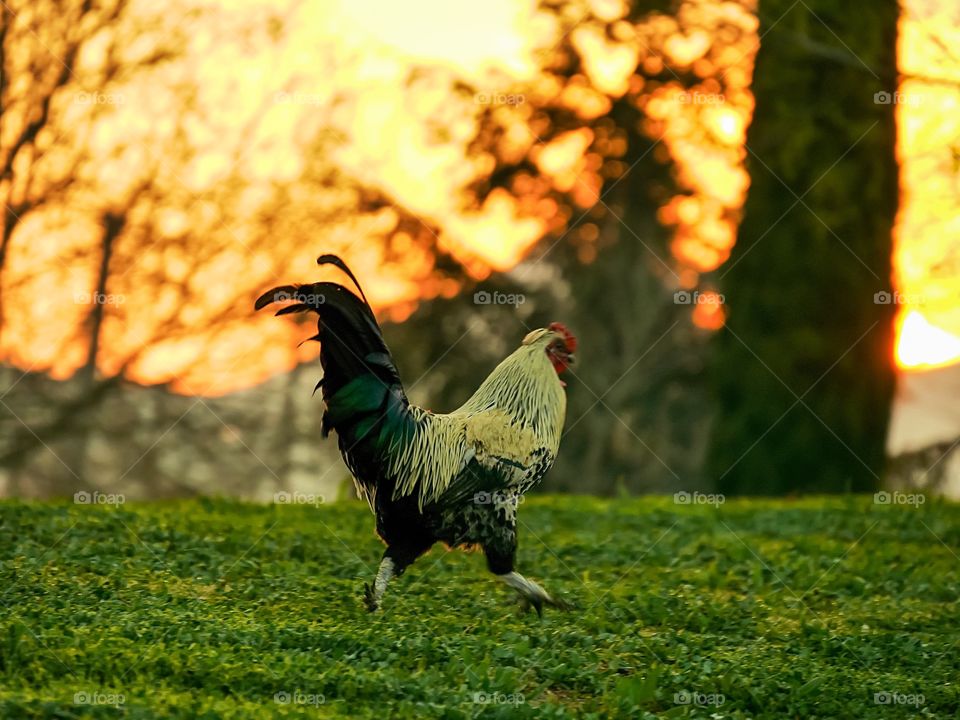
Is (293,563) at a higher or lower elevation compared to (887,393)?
lower

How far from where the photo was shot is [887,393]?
15.8 m

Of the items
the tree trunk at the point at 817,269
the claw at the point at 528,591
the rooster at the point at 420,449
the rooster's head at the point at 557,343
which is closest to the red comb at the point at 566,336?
the rooster's head at the point at 557,343

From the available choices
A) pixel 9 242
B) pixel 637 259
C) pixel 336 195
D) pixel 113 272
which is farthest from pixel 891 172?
pixel 9 242

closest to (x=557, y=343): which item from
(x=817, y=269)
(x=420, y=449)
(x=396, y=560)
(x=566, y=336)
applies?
(x=566, y=336)

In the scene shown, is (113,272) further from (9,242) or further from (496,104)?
(496,104)

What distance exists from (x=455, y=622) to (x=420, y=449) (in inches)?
42.3

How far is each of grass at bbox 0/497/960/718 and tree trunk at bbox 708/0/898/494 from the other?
409cm

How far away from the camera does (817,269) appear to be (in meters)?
15.9

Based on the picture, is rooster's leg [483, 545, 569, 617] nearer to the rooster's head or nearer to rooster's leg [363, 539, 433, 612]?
rooster's leg [363, 539, 433, 612]

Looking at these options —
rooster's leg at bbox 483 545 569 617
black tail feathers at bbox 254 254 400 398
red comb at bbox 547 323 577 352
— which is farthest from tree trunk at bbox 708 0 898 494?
black tail feathers at bbox 254 254 400 398

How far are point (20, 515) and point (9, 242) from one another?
5293 mm

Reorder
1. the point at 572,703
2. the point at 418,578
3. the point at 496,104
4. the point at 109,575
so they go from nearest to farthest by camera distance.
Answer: the point at 572,703, the point at 109,575, the point at 418,578, the point at 496,104

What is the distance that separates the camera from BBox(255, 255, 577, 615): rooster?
23.3ft

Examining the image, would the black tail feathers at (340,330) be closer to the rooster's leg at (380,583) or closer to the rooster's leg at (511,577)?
the rooster's leg at (380,583)
